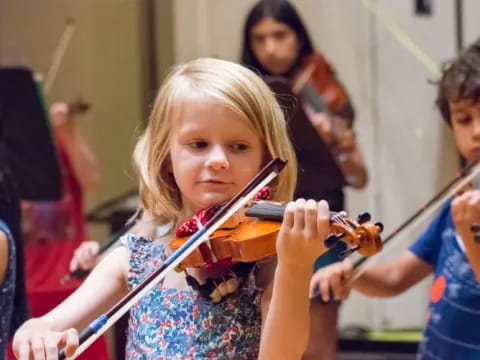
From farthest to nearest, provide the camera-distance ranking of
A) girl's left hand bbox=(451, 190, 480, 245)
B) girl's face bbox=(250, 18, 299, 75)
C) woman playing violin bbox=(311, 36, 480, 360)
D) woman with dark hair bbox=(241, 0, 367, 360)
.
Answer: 1. girl's face bbox=(250, 18, 299, 75)
2. woman with dark hair bbox=(241, 0, 367, 360)
3. woman playing violin bbox=(311, 36, 480, 360)
4. girl's left hand bbox=(451, 190, 480, 245)

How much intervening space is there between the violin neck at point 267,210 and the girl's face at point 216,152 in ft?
0.21

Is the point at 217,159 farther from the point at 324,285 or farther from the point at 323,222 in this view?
the point at 324,285

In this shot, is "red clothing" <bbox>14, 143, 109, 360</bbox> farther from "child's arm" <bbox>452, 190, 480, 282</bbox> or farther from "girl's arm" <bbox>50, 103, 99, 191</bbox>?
"child's arm" <bbox>452, 190, 480, 282</bbox>

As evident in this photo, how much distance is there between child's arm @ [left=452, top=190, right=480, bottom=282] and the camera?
1.07 meters

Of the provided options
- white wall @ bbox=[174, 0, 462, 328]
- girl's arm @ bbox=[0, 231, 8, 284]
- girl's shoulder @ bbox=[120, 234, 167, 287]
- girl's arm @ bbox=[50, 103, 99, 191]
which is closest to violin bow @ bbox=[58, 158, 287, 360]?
girl's shoulder @ bbox=[120, 234, 167, 287]

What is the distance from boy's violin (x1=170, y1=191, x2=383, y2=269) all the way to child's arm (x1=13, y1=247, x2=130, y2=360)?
0.32 feet

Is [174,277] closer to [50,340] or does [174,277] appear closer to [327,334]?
[50,340]

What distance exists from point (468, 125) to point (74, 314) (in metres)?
0.60

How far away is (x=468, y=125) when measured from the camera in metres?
1.24

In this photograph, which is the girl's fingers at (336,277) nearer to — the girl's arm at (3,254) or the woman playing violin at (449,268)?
the woman playing violin at (449,268)

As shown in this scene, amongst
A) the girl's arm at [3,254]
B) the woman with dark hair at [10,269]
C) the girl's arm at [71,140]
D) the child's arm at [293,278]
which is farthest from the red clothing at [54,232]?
the child's arm at [293,278]

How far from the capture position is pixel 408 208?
2242 mm

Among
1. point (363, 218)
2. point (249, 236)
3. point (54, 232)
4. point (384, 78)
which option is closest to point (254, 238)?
point (249, 236)

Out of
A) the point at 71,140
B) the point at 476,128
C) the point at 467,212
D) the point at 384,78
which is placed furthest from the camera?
the point at 384,78
